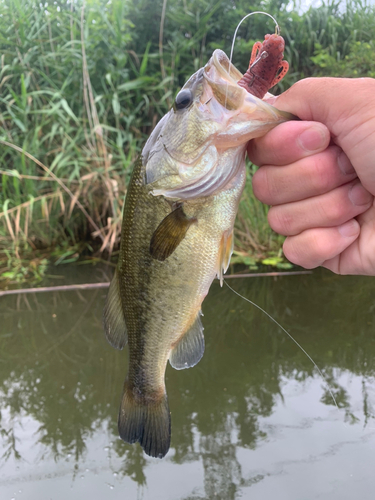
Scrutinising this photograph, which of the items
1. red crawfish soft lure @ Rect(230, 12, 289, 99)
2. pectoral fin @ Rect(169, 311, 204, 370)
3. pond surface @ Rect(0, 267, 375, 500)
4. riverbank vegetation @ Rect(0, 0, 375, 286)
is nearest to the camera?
red crawfish soft lure @ Rect(230, 12, 289, 99)

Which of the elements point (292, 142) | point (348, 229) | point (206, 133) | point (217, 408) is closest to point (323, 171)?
point (292, 142)

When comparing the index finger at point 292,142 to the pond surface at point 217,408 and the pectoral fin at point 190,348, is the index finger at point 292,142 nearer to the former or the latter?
the pectoral fin at point 190,348

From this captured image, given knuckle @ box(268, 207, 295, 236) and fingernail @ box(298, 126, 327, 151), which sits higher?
fingernail @ box(298, 126, 327, 151)

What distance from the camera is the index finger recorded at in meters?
0.99

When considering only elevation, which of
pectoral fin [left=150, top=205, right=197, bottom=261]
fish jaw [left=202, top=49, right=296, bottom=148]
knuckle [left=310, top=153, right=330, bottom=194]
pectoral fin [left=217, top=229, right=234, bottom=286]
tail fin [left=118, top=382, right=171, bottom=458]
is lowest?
tail fin [left=118, top=382, right=171, bottom=458]

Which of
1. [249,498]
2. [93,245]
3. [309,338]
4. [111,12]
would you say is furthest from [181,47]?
[249,498]

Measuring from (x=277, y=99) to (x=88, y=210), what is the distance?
3.32 metres

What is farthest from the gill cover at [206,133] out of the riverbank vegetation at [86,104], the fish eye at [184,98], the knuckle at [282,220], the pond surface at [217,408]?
the riverbank vegetation at [86,104]

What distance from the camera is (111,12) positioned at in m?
4.08

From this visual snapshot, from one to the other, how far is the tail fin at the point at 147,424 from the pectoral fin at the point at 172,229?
0.60 m

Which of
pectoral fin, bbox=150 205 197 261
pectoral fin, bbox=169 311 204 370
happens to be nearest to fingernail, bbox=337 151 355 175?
pectoral fin, bbox=150 205 197 261

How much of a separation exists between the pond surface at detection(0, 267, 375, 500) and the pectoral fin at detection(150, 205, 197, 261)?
1.09m

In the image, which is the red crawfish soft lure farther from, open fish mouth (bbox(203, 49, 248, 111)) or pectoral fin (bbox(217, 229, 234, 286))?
pectoral fin (bbox(217, 229, 234, 286))

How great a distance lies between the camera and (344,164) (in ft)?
3.54
